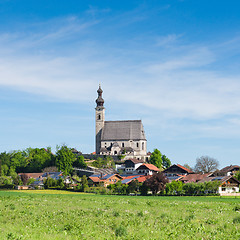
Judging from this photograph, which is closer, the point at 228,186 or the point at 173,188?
the point at 173,188

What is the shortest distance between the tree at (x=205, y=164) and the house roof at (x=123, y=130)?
23506 mm

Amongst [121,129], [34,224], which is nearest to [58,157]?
[121,129]

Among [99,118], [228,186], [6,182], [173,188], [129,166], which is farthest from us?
[99,118]

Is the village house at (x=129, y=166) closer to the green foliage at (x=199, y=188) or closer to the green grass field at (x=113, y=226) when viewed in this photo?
the green foliage at (x=199, y=188)

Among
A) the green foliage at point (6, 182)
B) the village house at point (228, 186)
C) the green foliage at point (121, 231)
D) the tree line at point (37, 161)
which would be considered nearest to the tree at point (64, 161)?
the tree line at point (37, 161)

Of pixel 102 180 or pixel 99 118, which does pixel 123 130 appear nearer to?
pixel 99 118

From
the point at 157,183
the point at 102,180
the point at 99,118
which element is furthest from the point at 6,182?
the point at 99,118

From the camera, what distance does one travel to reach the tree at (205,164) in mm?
148250

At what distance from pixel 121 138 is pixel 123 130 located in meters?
3.92

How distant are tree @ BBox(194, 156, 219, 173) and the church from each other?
66.7 feet

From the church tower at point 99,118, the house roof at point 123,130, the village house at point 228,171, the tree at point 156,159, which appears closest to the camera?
the village house at point 228,171

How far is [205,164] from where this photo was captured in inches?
5871

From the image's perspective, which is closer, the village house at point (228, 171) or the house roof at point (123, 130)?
the village house at point (228, 171)

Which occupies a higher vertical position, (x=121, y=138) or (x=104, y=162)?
(x=121, y=138)
